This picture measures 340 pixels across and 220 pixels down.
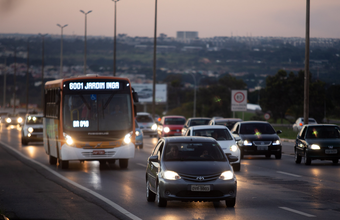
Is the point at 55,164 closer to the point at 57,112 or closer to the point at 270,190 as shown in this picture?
the point at 57,112

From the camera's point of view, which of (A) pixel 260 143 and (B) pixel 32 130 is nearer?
(A) pixel 260 143

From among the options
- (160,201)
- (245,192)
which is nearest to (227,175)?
(160,201)

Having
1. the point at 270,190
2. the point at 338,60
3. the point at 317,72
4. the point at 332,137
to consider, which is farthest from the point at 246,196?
the point at 317,72

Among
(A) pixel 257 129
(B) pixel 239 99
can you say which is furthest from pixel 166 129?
(A) pixel 257 129

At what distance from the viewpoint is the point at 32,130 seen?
3572 centimetres

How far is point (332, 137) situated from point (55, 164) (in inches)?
420

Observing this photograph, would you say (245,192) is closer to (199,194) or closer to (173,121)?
(199,194)

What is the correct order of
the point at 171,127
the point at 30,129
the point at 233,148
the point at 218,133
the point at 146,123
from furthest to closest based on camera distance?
1. the point at 146,123
2. the point at 171,127
3. the point at 30,129
4. the point at 218,133
5. the point at 233,148

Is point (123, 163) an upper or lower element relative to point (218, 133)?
lower

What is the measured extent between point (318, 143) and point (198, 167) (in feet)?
38.6

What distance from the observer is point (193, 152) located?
11.6m

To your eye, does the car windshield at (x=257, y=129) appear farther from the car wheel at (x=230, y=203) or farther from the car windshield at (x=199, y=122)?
the car wheel at (x=230, y=203)

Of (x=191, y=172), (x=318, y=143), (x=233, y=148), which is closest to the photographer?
(x=191, y=172)

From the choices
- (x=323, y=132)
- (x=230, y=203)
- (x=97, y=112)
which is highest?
(x=97, y=112)
